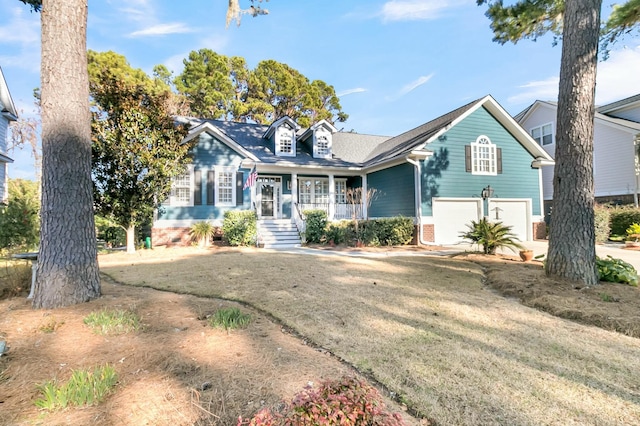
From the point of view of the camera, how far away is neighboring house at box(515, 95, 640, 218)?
16.8 metres

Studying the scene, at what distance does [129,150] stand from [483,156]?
1474 cm

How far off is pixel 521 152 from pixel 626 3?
882 cm

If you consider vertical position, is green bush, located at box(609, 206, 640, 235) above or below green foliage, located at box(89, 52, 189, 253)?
below

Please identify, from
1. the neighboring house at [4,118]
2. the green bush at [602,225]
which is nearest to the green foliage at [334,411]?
the green bush at [602,225]

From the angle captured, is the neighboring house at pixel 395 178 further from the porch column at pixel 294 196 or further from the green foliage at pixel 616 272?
the green foliage at pixel 616 272

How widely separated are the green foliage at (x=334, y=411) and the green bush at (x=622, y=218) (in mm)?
19373

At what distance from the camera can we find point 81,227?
4.02 metres

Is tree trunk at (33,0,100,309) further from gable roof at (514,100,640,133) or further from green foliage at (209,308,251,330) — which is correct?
gable roof at (514,100,640,133)

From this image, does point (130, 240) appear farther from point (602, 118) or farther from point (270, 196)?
point (602, 118)

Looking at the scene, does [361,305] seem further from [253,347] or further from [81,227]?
[81,227]

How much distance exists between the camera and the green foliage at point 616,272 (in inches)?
230

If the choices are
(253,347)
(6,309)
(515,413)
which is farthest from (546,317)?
(6,309)

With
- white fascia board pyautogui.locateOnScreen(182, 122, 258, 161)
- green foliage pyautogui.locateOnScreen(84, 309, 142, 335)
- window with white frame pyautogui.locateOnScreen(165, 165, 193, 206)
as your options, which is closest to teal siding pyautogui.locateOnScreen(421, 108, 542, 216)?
white fascia board pyautogui.locateOnScreen(182, 122, 258, 161)

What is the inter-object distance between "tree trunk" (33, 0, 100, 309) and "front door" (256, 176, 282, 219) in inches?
475
